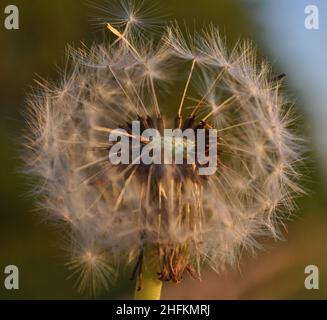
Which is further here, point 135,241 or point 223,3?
point 223,3

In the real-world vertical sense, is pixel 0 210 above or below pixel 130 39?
below

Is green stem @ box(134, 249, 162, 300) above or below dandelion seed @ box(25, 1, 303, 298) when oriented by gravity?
below

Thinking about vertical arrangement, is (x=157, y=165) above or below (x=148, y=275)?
above

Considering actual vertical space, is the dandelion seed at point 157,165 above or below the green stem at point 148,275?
above
